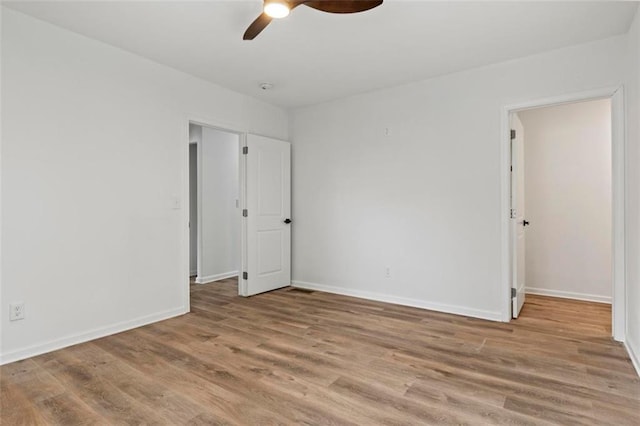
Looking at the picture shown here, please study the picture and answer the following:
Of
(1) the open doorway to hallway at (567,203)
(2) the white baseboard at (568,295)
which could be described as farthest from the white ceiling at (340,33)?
(2) the white baseboard at (568,295)

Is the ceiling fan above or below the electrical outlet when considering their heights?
above

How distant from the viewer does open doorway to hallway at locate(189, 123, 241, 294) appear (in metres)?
5.18

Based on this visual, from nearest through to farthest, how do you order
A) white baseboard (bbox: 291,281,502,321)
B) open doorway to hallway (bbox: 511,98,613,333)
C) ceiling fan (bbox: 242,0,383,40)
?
ceiling fan (bbox: 242,0,383,40) → white baseboard (bbox: 291,281,502,321) → open doorway to hallway (bbox: 511,98,613,333)

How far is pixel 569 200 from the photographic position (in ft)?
13.9

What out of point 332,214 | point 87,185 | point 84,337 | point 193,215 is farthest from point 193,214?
point 84,337

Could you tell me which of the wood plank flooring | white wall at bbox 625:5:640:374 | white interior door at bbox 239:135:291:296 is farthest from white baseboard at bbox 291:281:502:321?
white wall at bbox 625:5:640:374

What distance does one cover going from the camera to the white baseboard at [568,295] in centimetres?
406

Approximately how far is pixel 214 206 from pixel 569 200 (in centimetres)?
472

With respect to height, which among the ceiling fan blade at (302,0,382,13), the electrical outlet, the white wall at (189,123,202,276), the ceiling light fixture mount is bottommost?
the electrical outlet

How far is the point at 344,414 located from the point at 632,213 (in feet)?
8.14

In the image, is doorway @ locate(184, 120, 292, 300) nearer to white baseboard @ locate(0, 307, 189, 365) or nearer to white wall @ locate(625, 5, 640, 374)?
white baseboard @ locate(0, 307, 189, 365)

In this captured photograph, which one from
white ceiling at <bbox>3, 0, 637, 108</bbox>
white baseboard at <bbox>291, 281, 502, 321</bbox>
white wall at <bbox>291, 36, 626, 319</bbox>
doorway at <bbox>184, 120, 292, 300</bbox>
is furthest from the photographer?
doorway at <bbox>184, 120, 292, 300</bbox>

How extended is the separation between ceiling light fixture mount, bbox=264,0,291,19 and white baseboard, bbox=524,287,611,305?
4340mm

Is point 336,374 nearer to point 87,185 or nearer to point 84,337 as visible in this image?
point 84,337
